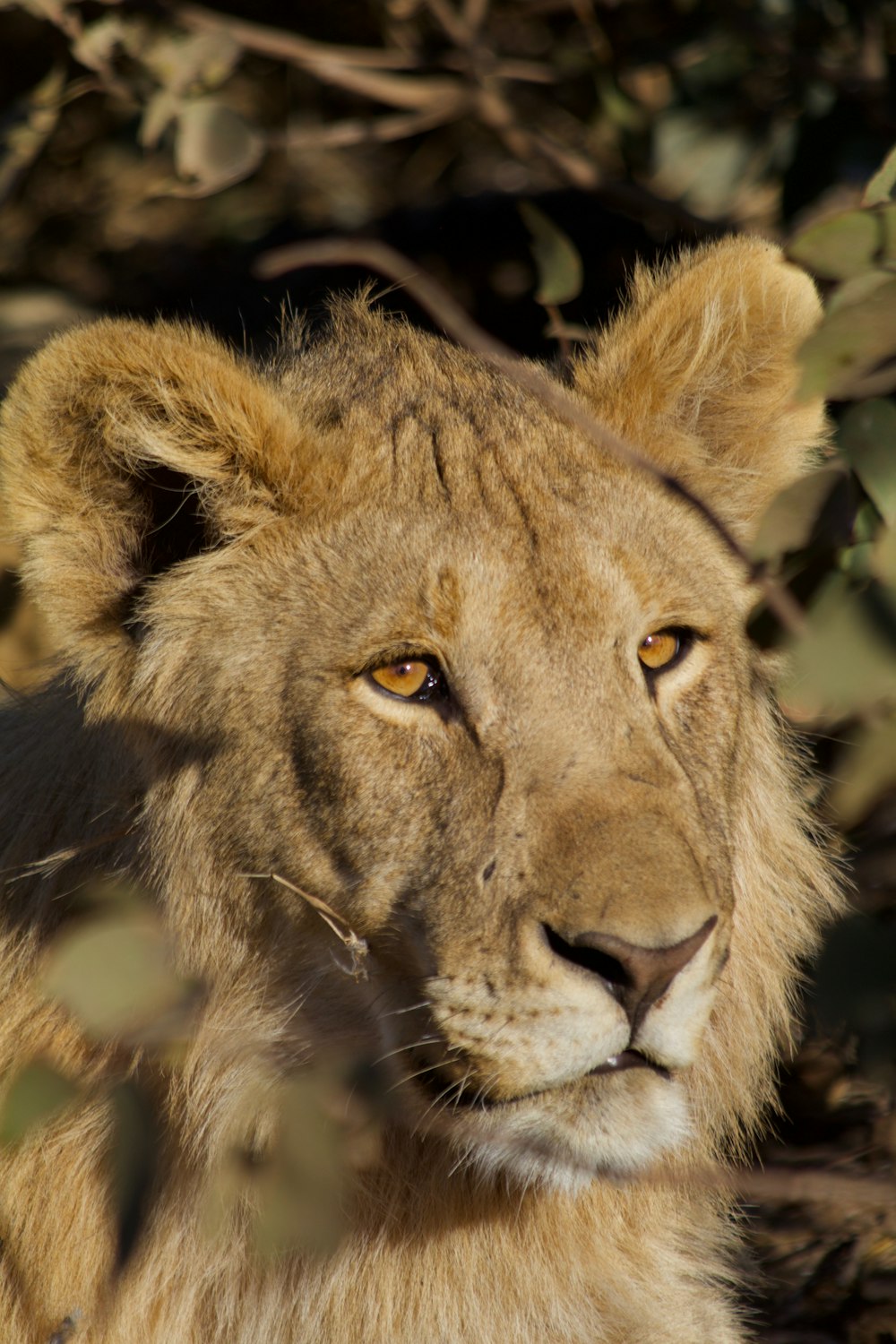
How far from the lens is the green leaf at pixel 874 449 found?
2.40 m

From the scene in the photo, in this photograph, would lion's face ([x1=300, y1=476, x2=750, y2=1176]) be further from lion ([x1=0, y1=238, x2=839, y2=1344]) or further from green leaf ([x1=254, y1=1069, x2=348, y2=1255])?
green leaf ([x1=254, y1=1069, x2=348, y2=1255])

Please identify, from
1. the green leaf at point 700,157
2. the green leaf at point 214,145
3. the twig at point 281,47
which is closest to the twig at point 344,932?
the green leaf at point 214,145

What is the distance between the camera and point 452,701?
268 centimetres

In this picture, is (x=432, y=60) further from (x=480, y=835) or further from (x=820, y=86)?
(x=480, y=835)

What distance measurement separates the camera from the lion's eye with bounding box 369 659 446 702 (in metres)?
2.69

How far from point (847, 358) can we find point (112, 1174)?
1935 millimetres

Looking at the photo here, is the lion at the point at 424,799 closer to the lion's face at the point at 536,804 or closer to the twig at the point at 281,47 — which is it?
the lion's face at the point at 536,804

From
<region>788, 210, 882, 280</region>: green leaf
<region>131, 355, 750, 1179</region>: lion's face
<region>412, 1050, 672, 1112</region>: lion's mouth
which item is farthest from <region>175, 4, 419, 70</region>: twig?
<region>412, 1050, 672, 1112</region>: lion's mouth

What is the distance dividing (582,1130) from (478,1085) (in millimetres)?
174

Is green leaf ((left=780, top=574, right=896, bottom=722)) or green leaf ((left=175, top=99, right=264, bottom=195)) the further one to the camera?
green leaf ((left=175, top=99, right=264, bottom=195))

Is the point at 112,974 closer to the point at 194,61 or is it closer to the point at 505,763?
the point at 505,763

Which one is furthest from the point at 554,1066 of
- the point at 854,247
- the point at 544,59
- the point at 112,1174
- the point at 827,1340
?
the point at 544,59

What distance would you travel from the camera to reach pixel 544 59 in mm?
7809

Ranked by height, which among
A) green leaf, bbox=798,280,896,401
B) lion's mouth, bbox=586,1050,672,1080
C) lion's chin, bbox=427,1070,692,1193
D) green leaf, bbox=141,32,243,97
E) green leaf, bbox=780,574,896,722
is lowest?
lion's chin, bbox=427,1070,692,1193
